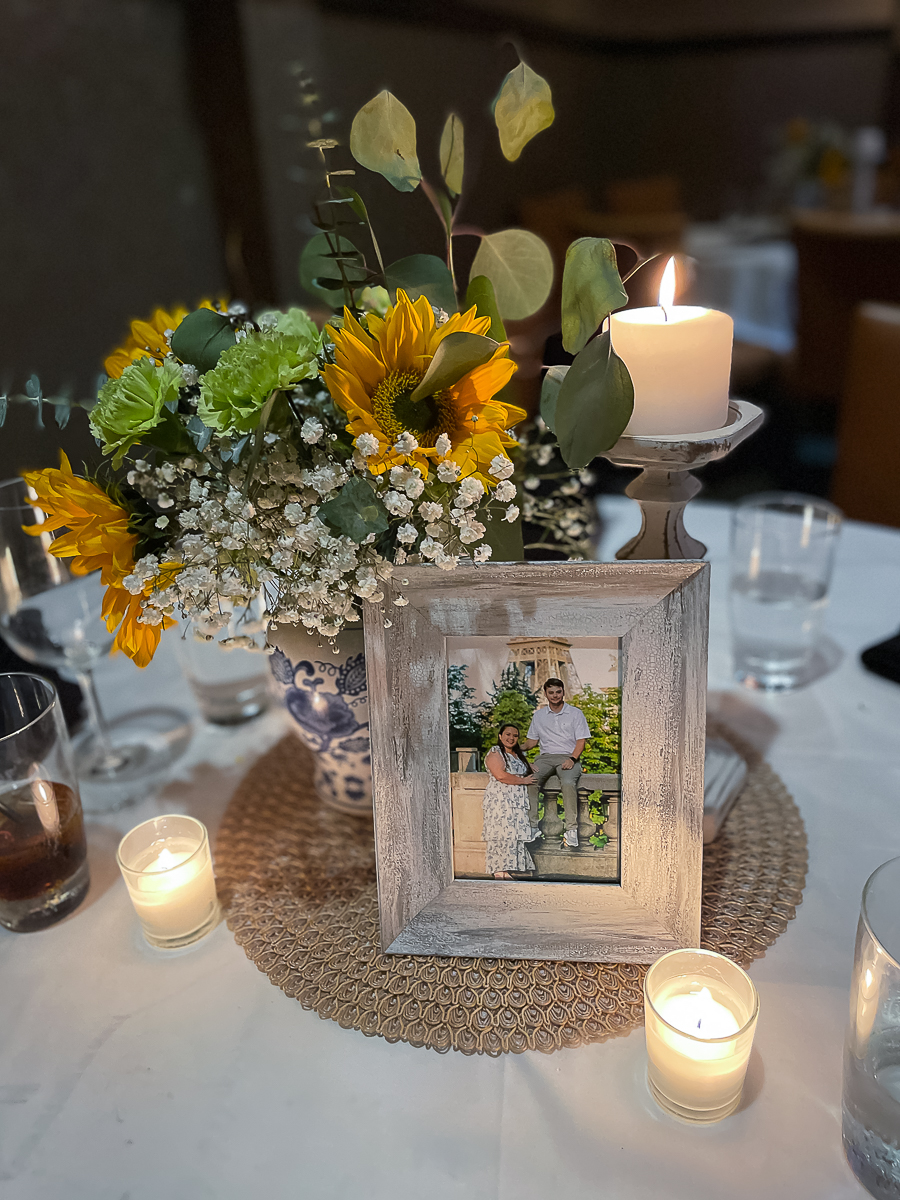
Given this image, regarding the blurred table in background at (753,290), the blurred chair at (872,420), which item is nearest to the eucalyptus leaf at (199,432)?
the blurred chair at (872,420)

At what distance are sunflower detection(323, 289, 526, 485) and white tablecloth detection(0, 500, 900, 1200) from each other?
1.15 ft

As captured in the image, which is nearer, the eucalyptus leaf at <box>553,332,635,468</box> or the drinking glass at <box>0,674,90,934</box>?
the eucalyptus leaf at <box>553,332,635,468</box>

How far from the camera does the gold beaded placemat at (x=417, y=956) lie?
53cm

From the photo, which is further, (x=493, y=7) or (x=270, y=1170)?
(x=493, y=7)

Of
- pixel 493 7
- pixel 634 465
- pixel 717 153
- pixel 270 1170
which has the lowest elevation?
pixel 270 1170

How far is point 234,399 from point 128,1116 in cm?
41

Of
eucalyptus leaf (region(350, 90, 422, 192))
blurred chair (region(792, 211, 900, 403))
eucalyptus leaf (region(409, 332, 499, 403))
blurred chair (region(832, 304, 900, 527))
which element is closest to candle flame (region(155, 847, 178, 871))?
eucalyptus leaf (region(409, 332, 499, 403))

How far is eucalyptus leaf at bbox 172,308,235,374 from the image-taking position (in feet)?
1.73

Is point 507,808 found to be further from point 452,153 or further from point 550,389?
point 452,153

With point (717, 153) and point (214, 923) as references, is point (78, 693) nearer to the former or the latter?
point (214, 923)

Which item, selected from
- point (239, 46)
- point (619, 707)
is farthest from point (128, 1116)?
point (239, 46)

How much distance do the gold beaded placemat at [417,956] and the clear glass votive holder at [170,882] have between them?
0.03 m

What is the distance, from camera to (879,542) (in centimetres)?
108

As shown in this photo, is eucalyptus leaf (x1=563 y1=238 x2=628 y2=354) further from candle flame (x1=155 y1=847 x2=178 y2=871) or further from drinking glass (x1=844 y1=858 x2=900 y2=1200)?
candle flame (x1=155 y1=847 x2=178 y2=871)
